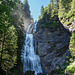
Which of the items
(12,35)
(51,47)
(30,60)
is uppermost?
(12,35)

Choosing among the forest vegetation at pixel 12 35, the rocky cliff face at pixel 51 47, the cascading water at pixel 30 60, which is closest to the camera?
the forest vegetation at pixel 12 35

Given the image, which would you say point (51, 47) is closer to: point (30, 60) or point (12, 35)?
point (30, 60)

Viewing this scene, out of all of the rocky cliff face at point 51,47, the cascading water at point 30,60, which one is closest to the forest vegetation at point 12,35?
the rocky cliff face at point 51,47

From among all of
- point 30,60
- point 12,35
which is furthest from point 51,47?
point 12,35

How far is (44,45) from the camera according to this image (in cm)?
2875

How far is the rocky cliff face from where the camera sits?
84.6ft

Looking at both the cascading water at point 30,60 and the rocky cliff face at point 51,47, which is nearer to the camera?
the cascading water at point 30,60

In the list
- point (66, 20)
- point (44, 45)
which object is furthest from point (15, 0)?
point (66, 20)

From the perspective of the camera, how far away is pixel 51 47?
28.2 m

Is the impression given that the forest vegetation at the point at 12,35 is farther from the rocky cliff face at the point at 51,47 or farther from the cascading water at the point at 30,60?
the cascading water at the point at 30,60

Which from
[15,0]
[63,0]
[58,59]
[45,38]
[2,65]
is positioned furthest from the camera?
[63,0]

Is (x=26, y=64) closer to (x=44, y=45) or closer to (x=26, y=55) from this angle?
(x=26, y=55)

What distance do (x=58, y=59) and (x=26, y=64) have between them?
1102 centimetres

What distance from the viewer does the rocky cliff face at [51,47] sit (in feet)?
84.6
